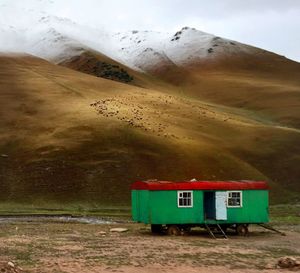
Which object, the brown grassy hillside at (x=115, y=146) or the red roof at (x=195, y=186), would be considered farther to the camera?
the brown grassy hillside at (x=115, y=146)

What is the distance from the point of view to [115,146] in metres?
76.2

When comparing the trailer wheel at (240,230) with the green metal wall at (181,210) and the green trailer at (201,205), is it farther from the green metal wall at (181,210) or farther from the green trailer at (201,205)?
the green metal wall at (181,210)

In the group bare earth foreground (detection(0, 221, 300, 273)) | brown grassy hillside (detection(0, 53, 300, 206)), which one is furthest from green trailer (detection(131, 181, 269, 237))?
brown grassy hillside (detection(0, 53, 300, 206))

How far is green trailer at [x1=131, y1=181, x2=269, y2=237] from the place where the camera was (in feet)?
132

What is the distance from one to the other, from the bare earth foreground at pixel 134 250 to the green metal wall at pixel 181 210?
114 cm

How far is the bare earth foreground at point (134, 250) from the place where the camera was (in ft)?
86.3

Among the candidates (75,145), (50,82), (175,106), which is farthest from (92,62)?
(75,145)

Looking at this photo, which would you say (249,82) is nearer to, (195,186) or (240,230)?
(240,230)

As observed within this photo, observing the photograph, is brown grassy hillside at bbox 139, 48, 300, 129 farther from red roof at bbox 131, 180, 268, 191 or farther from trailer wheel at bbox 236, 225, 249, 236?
trailer wheel at bbox 236, 225, 249, 236

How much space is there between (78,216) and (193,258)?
28201 mm

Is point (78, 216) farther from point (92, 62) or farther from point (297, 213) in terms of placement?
point (92, 62)

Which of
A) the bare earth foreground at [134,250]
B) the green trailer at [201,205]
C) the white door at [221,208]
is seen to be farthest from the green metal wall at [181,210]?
the bare earth foreground at [134,250]

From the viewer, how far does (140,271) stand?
25.2 m

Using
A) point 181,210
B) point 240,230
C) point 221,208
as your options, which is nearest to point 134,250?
point 181,210
